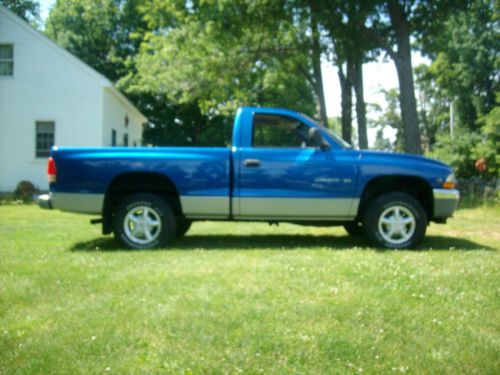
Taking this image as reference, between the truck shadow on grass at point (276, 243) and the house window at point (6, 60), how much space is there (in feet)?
45.8

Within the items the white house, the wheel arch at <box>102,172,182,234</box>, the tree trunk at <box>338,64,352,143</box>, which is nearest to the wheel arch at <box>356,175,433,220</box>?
the wheel arch at <box>102,172,182,234</box>

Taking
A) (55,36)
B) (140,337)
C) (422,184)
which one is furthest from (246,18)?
(55,36)

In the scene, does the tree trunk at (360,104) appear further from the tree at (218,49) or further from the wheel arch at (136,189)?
the wheel arch at (136,189)

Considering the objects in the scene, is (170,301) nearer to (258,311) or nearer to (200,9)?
(258,311)

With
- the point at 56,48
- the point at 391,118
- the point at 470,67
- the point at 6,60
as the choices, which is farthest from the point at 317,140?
the point at 391,118

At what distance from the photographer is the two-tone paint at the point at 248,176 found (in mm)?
6895

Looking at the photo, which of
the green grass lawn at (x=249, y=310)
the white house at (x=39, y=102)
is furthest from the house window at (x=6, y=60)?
the green grass lawn at (x=249, y=310)

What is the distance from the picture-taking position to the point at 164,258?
20.4ft

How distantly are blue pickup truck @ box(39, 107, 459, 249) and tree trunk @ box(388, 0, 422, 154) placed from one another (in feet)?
25.4

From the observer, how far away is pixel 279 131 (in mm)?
7305

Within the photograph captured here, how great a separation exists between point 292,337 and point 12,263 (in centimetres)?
379

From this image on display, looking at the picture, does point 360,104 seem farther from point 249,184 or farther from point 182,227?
point 249,184

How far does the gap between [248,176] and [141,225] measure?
1.54 meters

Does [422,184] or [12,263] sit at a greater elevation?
[422,184]
